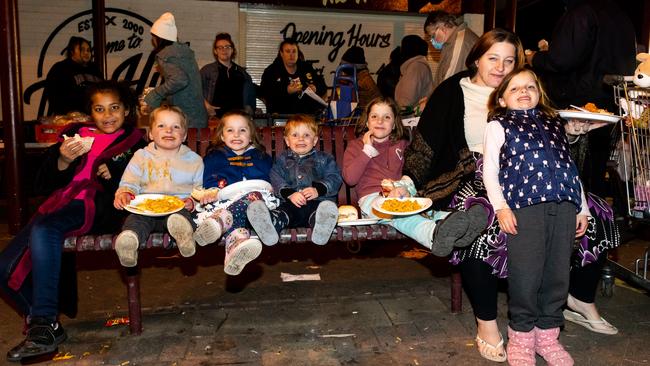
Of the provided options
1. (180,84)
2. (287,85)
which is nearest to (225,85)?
(287,85)

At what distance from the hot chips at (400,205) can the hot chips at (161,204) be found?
1297 millimetres

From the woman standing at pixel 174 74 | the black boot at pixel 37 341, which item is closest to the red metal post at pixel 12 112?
the woman standing at pixel 174 74

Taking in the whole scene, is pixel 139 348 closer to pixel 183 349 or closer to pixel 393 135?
pixel 183 349

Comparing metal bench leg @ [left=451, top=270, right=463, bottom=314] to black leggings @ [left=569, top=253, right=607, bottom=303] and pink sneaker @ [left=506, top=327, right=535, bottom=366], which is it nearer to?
black leggings @ [left=569, top=253, right=607, bottom=303]

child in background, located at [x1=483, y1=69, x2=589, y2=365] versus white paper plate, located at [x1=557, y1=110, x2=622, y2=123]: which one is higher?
white paper plate, located at [x1=557, y1=110, x2=622, y2=123]

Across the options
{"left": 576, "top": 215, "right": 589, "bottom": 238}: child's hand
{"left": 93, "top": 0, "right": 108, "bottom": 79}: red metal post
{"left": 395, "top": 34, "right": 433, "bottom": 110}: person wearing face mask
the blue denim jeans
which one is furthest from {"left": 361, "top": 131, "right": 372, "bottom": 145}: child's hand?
{"left": 93, "top": 0, "right": 108, "bottom": 79}: red metal post

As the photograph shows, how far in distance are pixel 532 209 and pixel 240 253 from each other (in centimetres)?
171

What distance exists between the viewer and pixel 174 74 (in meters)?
6.18

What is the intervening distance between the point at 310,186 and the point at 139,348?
5.29 feet

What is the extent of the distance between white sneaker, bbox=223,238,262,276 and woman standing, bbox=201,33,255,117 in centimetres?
436

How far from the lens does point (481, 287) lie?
144 inches

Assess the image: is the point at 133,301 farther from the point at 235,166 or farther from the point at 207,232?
the point at 235,166

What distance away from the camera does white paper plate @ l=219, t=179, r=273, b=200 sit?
4184 mm

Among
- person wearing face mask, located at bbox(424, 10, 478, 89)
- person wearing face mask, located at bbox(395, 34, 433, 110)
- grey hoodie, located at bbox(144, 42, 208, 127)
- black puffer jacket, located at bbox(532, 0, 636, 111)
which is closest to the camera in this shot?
black puffer jacket, located at bbox(532, 0, 636, 111)
